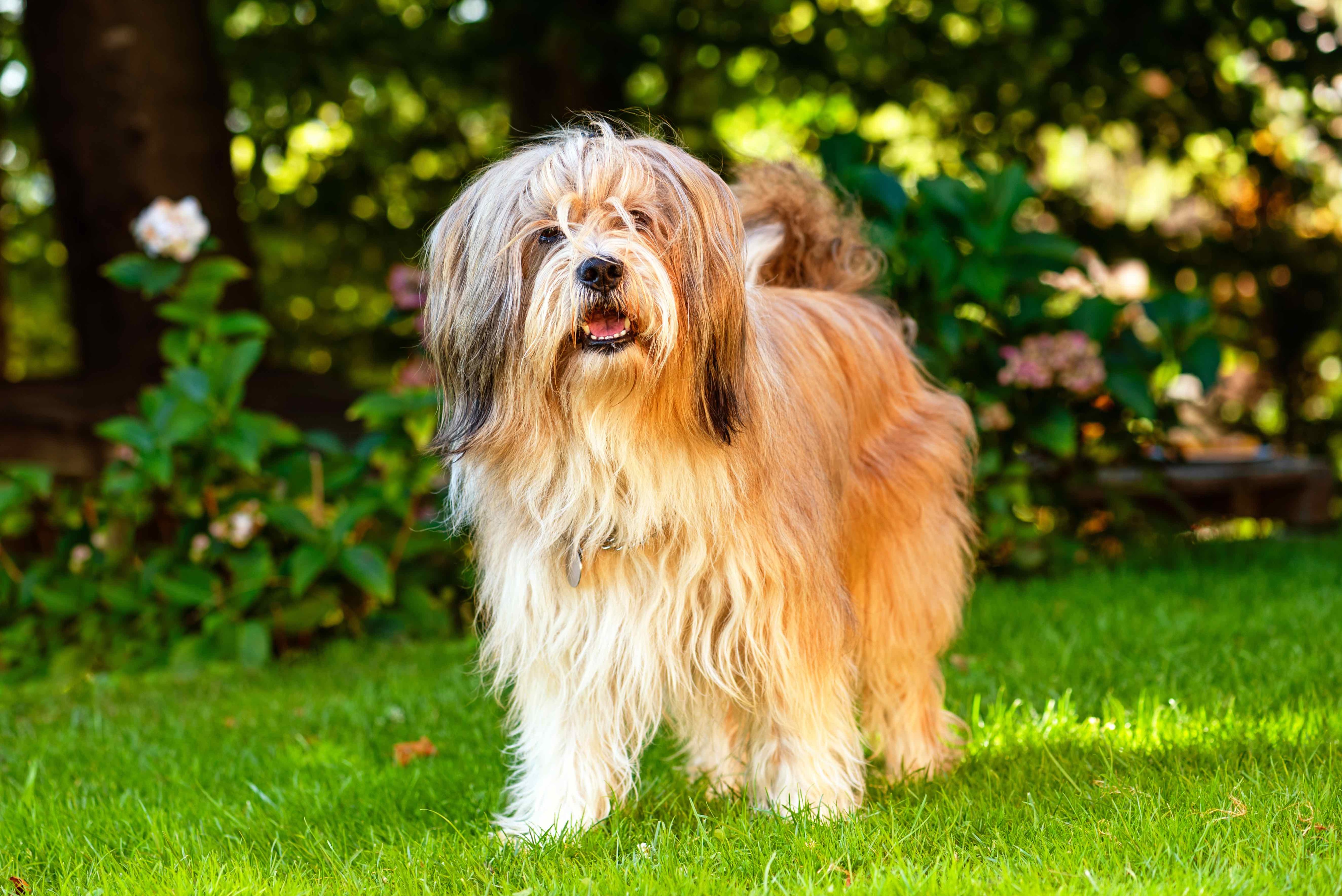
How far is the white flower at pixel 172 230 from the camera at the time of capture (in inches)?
225

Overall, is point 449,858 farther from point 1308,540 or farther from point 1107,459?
point 1308,540

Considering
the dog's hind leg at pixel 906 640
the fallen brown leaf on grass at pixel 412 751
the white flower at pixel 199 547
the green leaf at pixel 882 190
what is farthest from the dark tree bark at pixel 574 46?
the dog's hind leg at pixel 906 640

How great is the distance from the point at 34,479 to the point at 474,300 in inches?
143

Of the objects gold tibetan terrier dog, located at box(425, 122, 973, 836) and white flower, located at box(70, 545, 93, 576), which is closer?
gold tibetan terrier dog, located at box(425, 122, 973, 836)

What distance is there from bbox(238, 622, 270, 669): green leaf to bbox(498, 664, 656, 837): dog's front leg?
2429 mm

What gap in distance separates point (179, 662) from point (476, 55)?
4.63 m

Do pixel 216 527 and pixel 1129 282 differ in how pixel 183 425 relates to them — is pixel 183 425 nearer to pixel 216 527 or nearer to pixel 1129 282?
pixel 216 527

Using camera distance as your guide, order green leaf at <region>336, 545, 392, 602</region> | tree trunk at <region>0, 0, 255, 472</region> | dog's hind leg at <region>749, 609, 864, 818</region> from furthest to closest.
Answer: tree trunk at <region>0, 0, 255, 472</region>, green leaf at <region>336, 545, 392, 602</region>, dog's hind leg at <region>749, 609, 864, 818</region>

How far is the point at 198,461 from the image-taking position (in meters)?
5.88

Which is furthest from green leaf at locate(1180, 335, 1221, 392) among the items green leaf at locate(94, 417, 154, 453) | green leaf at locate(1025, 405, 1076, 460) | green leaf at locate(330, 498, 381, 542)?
green leaf at locate(94, 417, 154, 453)

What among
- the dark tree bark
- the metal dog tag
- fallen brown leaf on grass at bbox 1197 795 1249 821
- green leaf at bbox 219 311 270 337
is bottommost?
fallen brown leaf on grass at bbox 1197 795 1249 821

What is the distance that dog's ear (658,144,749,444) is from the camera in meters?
3.01

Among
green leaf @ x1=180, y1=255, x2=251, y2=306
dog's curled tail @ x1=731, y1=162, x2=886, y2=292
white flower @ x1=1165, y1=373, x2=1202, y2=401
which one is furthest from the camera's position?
white flower @ x1=1165, y1=373, x2=1202, y2=401

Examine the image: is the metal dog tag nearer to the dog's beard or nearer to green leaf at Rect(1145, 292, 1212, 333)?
the dog's beard
